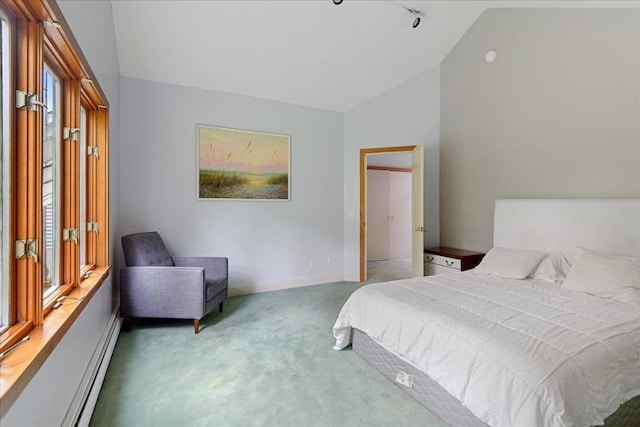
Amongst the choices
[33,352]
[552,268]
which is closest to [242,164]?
[33,352]

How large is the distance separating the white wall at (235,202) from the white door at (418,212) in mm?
1142

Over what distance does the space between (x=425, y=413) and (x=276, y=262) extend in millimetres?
2849

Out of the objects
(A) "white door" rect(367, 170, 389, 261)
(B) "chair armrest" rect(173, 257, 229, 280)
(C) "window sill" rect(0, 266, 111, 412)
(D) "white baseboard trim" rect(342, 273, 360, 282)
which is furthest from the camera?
(A) "white door" rect(367, 170, 389, 261)

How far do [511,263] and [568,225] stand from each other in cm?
63

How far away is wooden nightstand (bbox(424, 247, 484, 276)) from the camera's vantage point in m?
3.65

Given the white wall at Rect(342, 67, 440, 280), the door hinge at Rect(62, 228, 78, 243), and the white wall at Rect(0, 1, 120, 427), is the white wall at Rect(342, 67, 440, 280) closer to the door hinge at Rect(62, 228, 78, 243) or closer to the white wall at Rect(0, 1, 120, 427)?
the white wall at Rect(0, 1, 120, 427)

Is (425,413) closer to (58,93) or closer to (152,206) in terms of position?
(58,93)

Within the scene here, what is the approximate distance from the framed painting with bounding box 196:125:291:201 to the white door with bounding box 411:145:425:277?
1768mm

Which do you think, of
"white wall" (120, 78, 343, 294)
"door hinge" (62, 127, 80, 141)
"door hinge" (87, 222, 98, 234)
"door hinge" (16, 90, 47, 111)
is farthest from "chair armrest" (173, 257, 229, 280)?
"door hinge" (16, 90, 47, 111)

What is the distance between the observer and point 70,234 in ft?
6.42

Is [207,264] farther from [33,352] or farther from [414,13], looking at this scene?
[414,13]

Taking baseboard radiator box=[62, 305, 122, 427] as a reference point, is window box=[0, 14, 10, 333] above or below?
above

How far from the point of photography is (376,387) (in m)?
2.02

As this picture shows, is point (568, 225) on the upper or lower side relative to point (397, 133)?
lower
